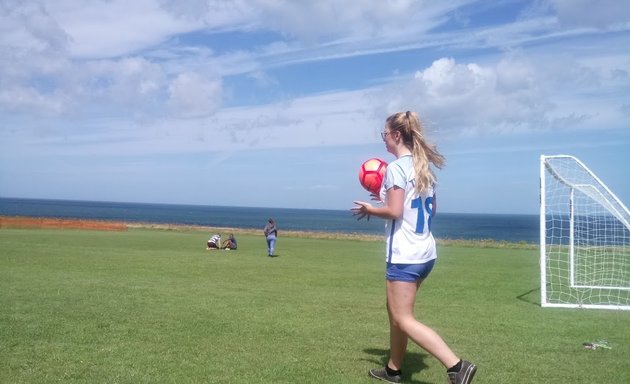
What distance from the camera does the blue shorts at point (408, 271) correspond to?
5.75m

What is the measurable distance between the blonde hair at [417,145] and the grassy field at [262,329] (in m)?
2.22

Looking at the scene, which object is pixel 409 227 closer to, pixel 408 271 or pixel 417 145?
pixel 408 271

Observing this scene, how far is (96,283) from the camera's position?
43.3 feet

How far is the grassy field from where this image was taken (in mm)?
6504

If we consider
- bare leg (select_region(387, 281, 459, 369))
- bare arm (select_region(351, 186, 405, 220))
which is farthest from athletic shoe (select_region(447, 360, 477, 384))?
bare arm (select_region(351, 186, 405, 220))

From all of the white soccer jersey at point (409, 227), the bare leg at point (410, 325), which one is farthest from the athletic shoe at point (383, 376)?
the white soccer jersey at point (409, 227)

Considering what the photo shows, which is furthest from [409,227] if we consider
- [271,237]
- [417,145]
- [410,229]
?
[271,237]

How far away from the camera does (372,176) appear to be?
7242 millimetres

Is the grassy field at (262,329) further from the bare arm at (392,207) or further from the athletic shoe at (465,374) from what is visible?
the bare arm at (392,207)

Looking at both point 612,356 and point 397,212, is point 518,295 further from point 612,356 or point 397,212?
point 397,212

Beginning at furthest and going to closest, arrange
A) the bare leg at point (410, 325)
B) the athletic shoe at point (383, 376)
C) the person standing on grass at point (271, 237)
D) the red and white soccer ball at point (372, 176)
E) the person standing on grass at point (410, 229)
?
the person standing on grass at point (271, 237) → the red and white soccer ball at point (372, 176) → the athletic shoe at point (383, 376) → the person standing on grass at point (410, 229) → the bare leg at point (410, 325)

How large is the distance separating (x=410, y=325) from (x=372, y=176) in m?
2.10

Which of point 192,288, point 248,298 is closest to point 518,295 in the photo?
point 248,298

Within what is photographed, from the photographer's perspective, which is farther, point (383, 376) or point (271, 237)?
point (271, 237)
